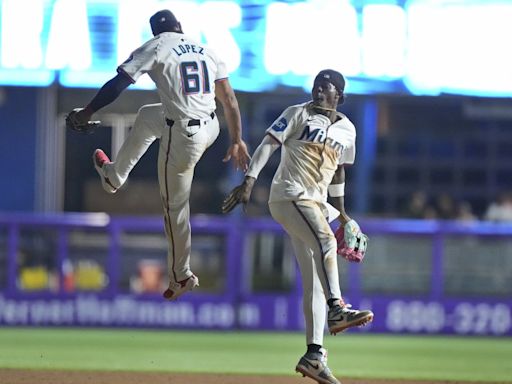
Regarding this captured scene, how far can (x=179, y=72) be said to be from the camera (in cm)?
905

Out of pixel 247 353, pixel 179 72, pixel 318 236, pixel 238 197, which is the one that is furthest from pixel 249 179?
pixel 247 353

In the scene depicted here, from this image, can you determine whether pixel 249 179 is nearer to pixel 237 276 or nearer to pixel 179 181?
pixel 179 181

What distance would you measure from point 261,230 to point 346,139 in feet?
24.8

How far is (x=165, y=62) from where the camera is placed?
9.00 m

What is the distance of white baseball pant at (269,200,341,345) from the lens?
29.4 ft

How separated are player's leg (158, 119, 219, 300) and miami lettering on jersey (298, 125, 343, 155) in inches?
26.0

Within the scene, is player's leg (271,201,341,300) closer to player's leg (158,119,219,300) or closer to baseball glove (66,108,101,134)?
player's leg (158,119,219,300)

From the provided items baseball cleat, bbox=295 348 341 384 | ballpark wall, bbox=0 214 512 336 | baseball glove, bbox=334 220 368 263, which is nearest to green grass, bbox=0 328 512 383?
ballpark wall, bbox=0 214 512 336

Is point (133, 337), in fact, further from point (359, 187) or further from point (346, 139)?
point (346, 139)

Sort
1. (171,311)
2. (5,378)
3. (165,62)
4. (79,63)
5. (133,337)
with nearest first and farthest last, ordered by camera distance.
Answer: (165,62), (5,378), (133,337), (171,311), (79,63)

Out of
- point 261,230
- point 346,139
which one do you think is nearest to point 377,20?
point 261,230

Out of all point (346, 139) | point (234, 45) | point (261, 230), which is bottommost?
point (261, 230)

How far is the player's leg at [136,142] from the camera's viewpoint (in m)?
9.25

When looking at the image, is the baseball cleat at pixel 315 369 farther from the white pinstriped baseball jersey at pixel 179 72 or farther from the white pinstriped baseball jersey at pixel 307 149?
the white pinstriped baseball jersey at pixel 179 72
